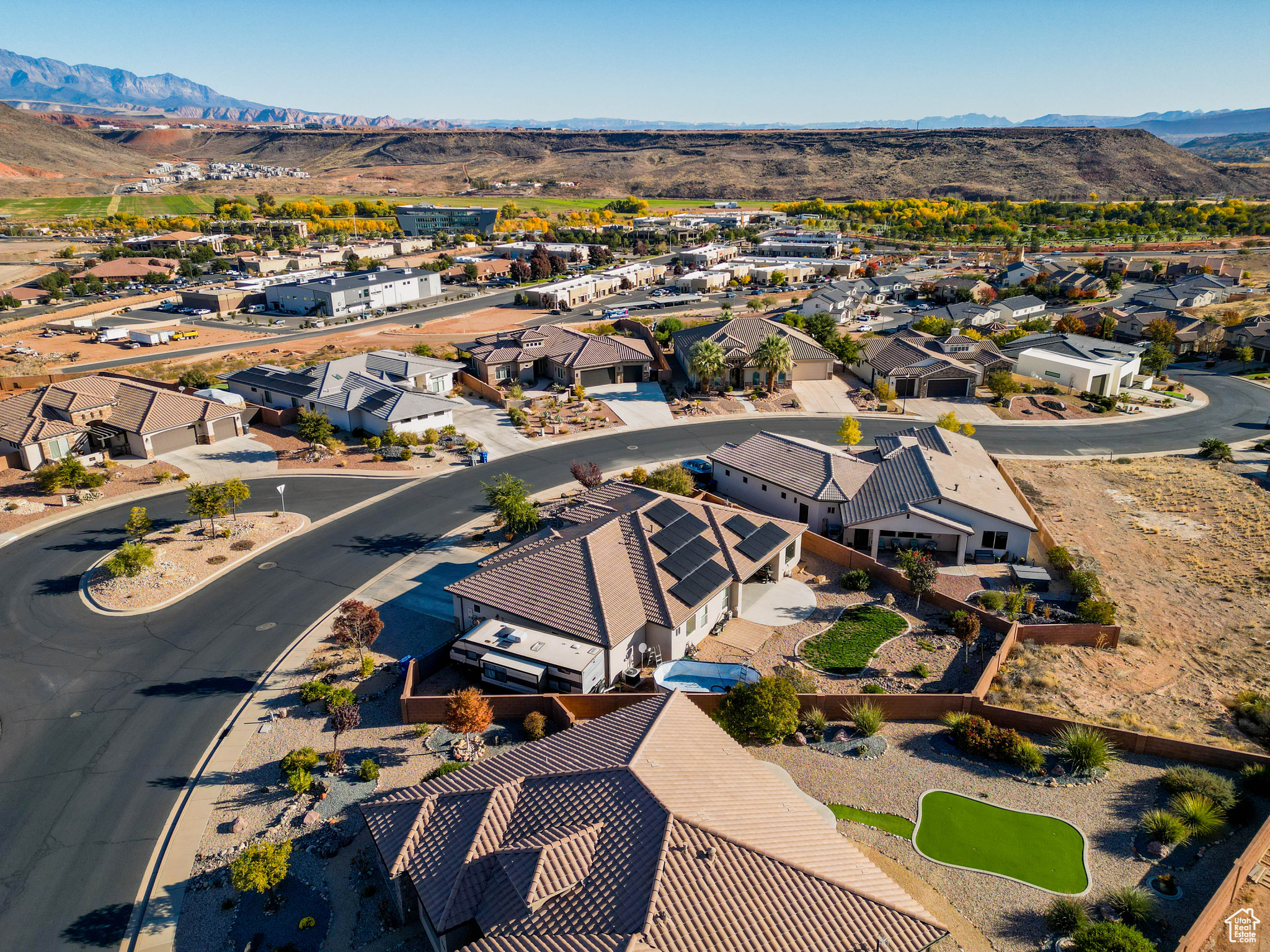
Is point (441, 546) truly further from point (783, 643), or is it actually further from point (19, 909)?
point (19, 909)

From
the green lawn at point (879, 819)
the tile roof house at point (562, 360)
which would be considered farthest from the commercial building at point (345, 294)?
the green lawn at point (879, 819)

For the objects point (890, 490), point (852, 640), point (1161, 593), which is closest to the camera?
point (852, 640)

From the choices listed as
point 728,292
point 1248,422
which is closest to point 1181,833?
point 1248,422

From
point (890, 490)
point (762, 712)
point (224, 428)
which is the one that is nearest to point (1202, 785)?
point (762, 712)

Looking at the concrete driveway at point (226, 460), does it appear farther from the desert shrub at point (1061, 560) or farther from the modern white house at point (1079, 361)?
the modern white house at point (1079, 361)

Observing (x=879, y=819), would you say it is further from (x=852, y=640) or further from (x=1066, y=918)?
(x=852, y=640)

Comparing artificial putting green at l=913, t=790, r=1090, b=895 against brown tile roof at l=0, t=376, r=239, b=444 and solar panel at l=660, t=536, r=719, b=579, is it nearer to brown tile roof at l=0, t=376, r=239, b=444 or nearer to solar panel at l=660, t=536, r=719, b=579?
solar panel at l=660, t=536, r=719, b=579
